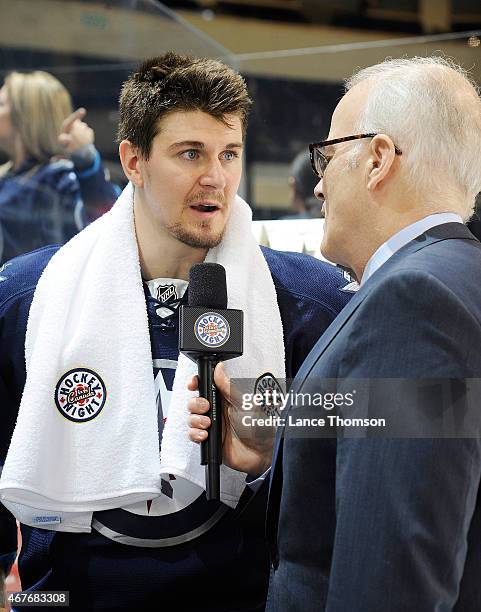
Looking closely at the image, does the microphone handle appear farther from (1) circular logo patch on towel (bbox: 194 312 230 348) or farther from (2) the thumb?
(2) the thumb

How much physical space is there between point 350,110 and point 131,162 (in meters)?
0.60

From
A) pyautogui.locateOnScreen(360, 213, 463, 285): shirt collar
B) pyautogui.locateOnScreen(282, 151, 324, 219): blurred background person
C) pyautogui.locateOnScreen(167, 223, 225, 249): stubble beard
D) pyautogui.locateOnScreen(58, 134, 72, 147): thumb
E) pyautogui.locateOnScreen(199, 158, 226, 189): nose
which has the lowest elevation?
pyautogui.locateOnScreen(360, 213, 463, 285): shirt collar

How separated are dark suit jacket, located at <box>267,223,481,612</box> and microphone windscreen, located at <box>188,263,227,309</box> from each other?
0.31 m

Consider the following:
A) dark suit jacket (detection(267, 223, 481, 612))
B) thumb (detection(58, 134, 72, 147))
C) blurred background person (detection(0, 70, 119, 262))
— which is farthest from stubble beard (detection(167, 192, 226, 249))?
thumb (detection(58, 134, 72, 147))

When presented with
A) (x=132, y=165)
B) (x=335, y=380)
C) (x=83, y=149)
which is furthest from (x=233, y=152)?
(x=83, y=149)

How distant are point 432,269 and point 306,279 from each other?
0.64 meters

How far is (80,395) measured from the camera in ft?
4.75

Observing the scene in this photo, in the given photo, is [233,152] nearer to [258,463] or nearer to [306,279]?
[306,279]

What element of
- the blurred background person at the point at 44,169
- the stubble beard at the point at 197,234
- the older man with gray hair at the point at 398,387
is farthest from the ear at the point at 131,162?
the blurred background person at the point at 44,169

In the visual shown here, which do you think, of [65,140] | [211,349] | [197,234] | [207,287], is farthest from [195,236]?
[65,140]

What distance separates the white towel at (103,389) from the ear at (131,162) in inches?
5.7

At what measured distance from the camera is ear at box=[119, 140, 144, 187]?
1.63m

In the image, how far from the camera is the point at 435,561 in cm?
86

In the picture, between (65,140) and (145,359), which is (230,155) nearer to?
(145,359)
